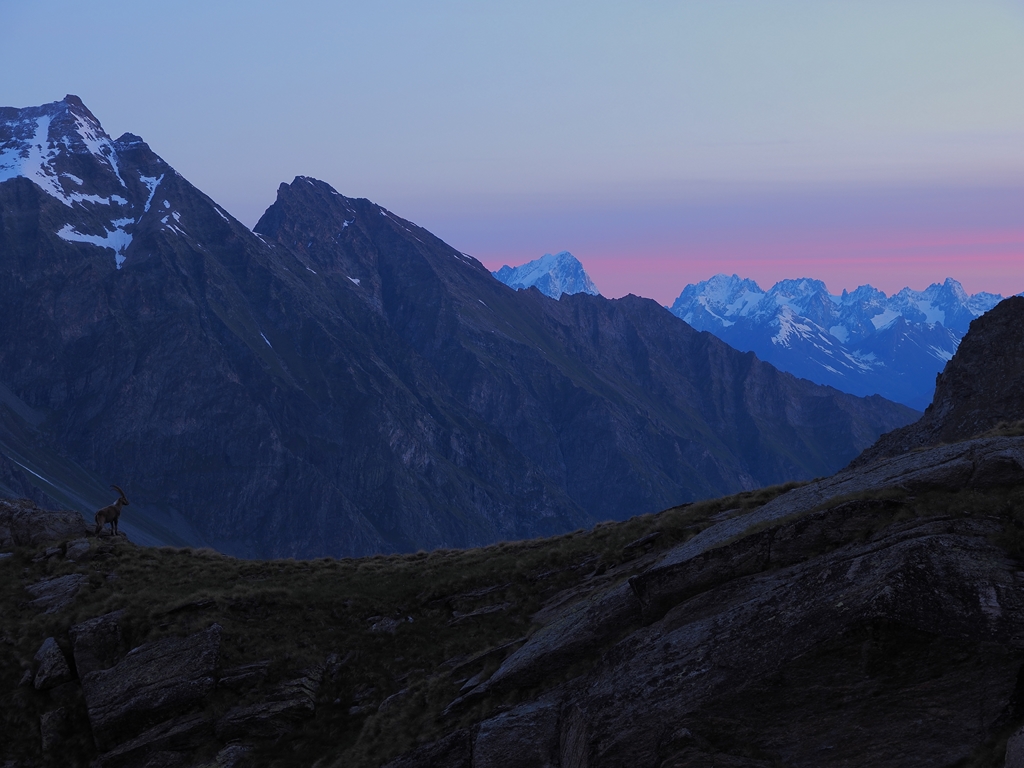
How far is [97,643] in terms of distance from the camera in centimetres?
3259

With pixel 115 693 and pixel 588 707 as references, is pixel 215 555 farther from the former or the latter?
pixel 588 707

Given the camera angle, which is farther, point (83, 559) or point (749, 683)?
point (83, 559)

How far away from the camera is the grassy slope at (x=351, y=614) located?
2847 centimetres

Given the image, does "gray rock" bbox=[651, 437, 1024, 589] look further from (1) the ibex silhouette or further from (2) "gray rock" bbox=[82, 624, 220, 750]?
(1) the ibex silhouette

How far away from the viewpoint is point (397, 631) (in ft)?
111

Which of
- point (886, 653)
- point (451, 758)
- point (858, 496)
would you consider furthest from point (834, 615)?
point (451, 758)

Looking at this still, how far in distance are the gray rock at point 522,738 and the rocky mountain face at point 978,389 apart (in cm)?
3141

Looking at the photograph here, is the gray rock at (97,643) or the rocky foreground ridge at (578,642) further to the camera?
the gray rock at (97,643)

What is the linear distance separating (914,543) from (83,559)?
117 ft

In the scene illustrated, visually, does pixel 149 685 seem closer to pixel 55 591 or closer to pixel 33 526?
pixel 55 591

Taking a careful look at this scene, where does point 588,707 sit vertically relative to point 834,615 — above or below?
below

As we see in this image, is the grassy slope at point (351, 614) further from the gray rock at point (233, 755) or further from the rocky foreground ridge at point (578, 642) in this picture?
the gray rock at point (233, 755)

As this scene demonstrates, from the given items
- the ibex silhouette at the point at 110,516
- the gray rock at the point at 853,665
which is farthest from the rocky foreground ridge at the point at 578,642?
the ibex silhouette at the point at 110,516

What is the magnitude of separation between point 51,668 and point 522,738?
1933 cm
